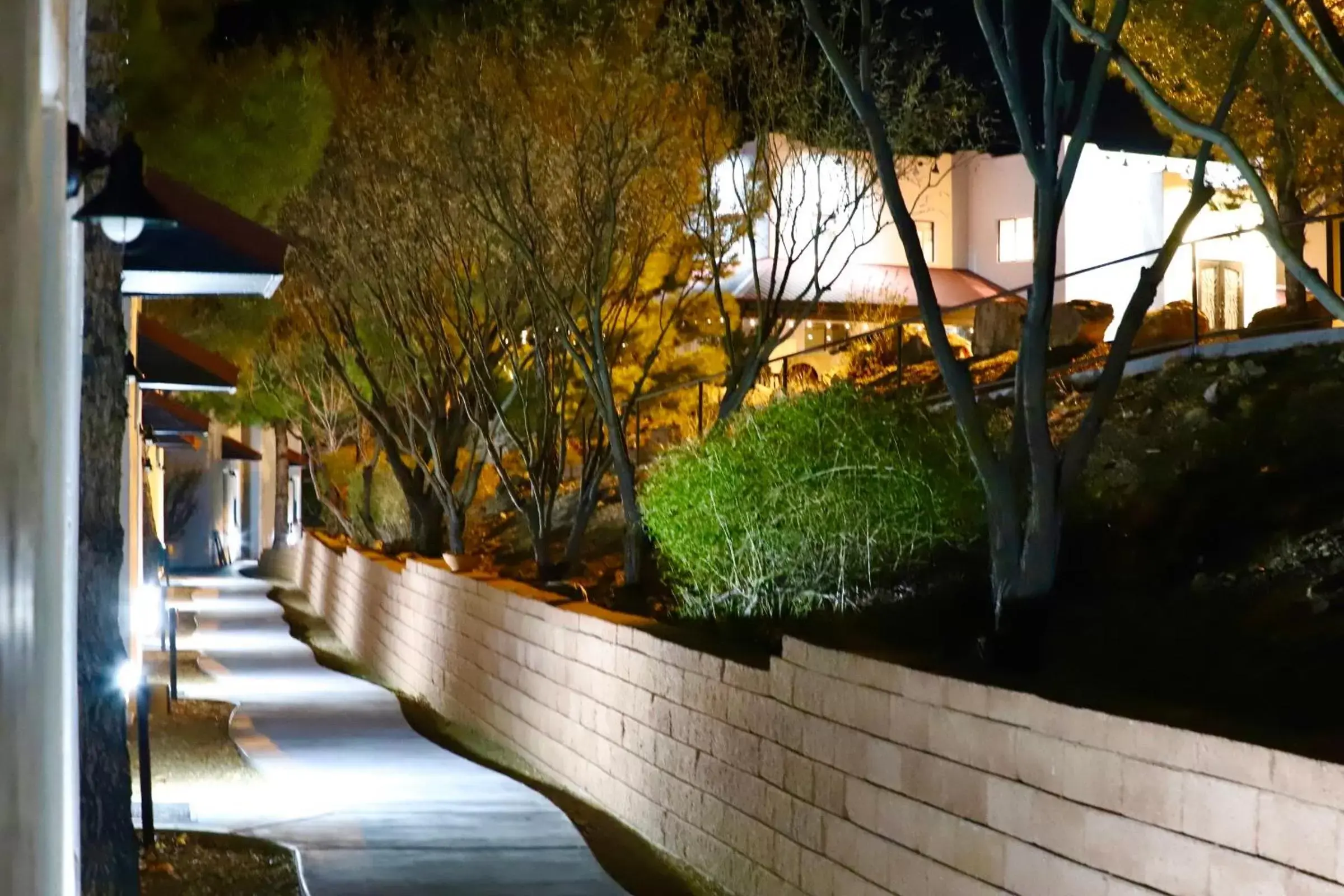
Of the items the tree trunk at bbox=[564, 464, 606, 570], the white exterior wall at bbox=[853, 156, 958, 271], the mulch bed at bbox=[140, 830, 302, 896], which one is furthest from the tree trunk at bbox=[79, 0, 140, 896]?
the white exterior wall at bbox=[853, 156, 958, 271]

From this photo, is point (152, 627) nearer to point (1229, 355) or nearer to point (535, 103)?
point (535, 103)

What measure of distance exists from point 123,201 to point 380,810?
5976mm

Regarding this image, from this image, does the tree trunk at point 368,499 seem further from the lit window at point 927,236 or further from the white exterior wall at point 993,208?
the white exterior wall at point 993,208

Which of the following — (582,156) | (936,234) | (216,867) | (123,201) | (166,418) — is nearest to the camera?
(123,201)

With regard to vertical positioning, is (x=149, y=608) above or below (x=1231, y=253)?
below

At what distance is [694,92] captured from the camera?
17.1 m

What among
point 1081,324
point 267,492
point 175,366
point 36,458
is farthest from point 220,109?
point 267,492

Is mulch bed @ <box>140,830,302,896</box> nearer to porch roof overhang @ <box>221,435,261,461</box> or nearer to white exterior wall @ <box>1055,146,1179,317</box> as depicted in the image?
white exterior wall @ <box>1055,146,1179,317</box>

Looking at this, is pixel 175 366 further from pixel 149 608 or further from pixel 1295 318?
pixel 1295 318

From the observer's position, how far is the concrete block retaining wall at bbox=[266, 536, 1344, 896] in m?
5.10

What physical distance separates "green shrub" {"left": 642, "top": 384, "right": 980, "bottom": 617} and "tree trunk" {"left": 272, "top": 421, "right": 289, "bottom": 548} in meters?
36.6

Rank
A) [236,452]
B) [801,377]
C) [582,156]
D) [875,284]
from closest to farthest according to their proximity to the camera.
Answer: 1. [582,156]
2. [801,377]
3. [875,284]
4. [236,452]

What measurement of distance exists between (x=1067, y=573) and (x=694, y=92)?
28.7ft

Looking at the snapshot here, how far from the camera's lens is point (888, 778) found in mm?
7340
